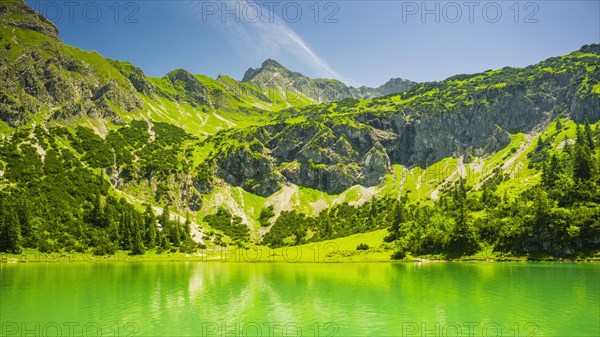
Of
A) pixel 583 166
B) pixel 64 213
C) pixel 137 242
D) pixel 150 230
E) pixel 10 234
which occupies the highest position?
pixel 583 166

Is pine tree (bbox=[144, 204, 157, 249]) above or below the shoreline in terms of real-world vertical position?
above

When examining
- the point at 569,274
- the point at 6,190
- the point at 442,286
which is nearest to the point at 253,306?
the point at 442,286

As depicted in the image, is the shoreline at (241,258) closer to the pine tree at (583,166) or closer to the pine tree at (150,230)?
the pine tree at (150,230)

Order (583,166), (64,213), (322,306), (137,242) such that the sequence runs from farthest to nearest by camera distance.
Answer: (137,242)
(64,213)
(583,166)
(322,306)

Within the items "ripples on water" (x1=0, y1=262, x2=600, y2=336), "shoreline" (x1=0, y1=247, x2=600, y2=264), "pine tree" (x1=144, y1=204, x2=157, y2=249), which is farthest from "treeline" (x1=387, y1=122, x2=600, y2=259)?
"pine tree" (x1=144, y1=204, x2=157, y2=249)

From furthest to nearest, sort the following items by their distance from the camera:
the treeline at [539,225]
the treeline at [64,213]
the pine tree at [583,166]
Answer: the treeline at [64,213] < the pine tree at [583,166] < the treeline at [539,225]

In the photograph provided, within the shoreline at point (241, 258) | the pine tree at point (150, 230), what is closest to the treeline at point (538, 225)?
the shoreline at point (241, 258)

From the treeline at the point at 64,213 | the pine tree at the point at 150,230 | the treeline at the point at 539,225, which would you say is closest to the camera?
the treeline at the point at 539,225

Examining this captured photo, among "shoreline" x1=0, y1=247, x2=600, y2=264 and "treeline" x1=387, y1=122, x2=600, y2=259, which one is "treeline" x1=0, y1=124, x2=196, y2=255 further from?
"treeline" x1=387, y1=122, x2=600, y2=259

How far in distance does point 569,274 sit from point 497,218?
204 ft

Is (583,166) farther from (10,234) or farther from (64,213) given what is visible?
(64,213)

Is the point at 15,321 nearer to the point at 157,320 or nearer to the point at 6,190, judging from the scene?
the point at 157,320

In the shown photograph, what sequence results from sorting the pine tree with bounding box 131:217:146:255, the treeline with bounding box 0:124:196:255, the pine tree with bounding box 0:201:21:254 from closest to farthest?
1. the pine tree with bounding box 0:201:21:254
2. the treeline with bounding box 0:124:196:255
3. the pine tree with bounding box 131:217:146:255

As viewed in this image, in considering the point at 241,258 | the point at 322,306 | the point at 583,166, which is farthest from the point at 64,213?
the point at 583,166
